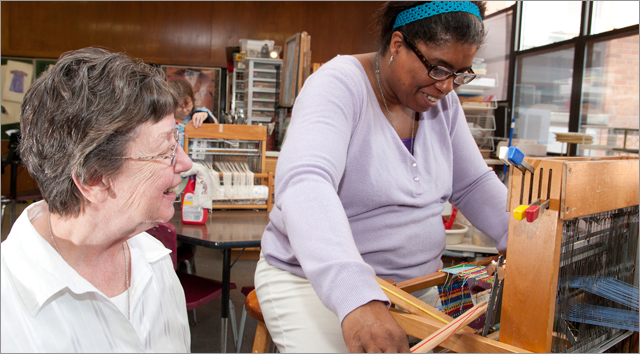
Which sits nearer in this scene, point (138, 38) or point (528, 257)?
point (528, 257)

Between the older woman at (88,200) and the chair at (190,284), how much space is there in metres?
1.05

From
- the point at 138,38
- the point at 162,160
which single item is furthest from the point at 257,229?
the point at 138,38

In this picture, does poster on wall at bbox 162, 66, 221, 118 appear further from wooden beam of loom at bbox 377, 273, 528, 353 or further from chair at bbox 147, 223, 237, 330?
wooden beam of loom at bbox 377, 273, 528, 353

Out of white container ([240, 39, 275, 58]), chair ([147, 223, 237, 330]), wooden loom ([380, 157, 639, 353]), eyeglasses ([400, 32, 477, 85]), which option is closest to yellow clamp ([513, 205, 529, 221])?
wooden loom ([380, 157, 639, 353])

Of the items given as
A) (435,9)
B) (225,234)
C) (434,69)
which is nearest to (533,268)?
(434,69)

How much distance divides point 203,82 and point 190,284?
20.8 ft

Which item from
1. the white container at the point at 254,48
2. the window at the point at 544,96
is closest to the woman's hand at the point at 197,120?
the white container at the point at 254,48

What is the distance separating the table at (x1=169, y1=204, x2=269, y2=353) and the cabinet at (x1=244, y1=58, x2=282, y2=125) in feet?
10.7

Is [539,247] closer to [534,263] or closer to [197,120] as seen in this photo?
[534,263]

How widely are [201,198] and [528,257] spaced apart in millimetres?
1765

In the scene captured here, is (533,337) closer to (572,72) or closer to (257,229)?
(257,229)

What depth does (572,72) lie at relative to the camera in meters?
5.39

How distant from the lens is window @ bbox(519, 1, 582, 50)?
552cm

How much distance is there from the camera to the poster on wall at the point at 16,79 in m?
7.53
